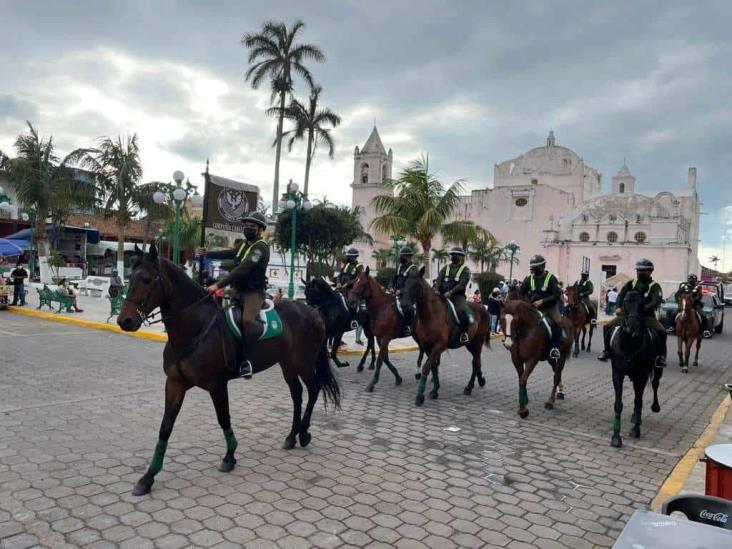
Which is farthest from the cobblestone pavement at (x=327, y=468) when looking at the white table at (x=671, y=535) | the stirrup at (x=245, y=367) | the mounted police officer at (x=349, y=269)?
the mounted police officer at (x=349, y=269)

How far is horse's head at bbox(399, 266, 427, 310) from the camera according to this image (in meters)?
8.08

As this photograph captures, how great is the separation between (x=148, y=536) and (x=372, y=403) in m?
4.45

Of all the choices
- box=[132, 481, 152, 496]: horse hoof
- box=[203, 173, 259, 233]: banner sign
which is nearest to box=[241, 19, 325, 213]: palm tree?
box=[203, 173, 259, 233]: banner sign

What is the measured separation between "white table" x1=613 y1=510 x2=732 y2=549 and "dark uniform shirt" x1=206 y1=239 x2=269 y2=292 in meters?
3.89

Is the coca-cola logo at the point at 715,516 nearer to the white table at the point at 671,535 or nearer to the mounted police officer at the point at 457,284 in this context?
the white table at the point at 671,535

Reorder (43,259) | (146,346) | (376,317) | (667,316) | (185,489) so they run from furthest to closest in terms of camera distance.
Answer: (43,259), (667,316), (146,346), (376,317), (185,489)

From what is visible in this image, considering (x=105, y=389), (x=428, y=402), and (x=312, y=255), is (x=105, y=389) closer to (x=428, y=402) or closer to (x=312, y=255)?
(x=428, y=402)

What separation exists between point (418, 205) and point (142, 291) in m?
18.9

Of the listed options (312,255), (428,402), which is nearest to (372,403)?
(428,402)

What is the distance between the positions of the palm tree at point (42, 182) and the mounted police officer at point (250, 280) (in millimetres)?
26302

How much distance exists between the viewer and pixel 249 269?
5164 millimetres

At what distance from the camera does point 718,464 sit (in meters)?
3.38

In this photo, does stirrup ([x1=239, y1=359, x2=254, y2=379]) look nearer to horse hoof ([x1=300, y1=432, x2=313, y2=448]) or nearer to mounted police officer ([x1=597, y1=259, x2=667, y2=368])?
horse hoof ([x1=300, y1=432, x2=313, y2=448])

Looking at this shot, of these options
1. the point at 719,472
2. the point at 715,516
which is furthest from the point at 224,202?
the point at 715,516
